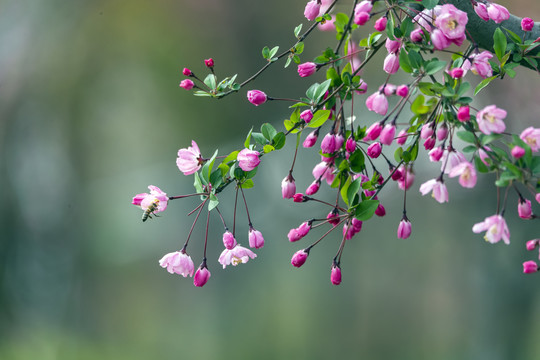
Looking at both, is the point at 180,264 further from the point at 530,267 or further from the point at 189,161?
the point at 530,267

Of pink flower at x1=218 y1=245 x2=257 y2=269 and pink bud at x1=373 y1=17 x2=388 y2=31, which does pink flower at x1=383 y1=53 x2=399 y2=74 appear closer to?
pink bud at x1=373 y1=17 x2=388 y2=31

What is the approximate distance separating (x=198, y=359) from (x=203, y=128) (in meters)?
1.69

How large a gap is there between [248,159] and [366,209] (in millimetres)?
147

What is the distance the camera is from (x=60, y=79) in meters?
3.97

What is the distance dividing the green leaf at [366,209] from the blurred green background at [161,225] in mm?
2739

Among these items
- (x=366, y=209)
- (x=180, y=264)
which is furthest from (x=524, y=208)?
(x=180, y=264)

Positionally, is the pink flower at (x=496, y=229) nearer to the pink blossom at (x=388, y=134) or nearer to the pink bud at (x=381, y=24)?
the pink blossom at (x=388, y=134)

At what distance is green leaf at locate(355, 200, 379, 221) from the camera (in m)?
0.65

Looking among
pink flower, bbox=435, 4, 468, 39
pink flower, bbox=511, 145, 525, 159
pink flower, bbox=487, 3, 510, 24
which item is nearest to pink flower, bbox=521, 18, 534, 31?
pink flower, bbox=487, 3, 510, 24

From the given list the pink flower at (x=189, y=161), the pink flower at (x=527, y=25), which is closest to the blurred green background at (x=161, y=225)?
the pink flower at (x=527, y=25)

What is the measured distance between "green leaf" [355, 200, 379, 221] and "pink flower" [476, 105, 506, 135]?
5.5 inches

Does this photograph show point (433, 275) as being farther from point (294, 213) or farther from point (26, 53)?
point (26, 53)

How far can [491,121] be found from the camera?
1.98ft

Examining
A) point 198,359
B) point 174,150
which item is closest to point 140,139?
point 174,150
